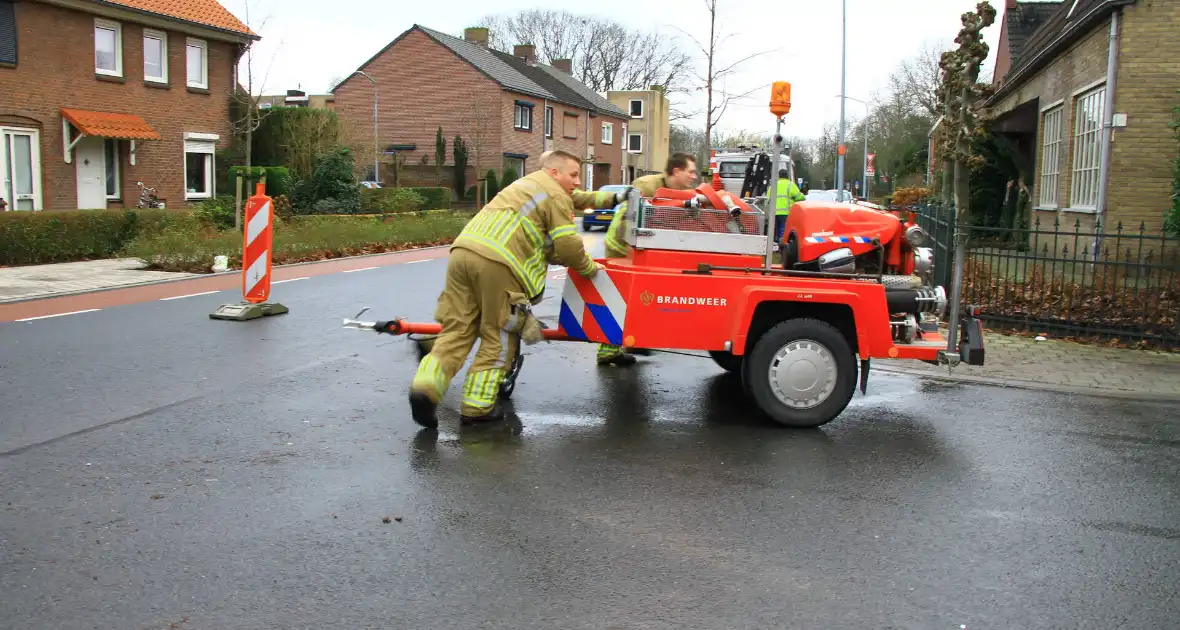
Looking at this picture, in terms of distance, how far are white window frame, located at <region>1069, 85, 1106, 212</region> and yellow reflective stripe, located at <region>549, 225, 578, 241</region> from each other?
481 inches

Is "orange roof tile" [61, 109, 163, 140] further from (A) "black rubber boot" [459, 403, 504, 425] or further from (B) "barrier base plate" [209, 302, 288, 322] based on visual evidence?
(A) "black rubber boot" [459, 403, 504, 425]

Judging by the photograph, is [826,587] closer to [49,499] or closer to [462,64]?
[49,499]

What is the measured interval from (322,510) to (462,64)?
45066mm

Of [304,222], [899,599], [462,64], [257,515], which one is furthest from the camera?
[462,64]

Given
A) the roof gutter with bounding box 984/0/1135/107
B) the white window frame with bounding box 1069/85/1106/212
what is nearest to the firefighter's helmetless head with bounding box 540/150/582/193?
the roof gutter with bounding box 984/0/1135/107

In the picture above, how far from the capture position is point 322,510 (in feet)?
15.4

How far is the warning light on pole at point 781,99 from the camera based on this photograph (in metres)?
6.06

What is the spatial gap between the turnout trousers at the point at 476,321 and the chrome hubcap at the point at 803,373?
5.54 feet

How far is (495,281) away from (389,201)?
25840 mm

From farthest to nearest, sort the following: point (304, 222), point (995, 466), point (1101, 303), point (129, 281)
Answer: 1. point (304, 222)
2. point (129, 281)
3. point (1101, 303)
4. point (995, 466)

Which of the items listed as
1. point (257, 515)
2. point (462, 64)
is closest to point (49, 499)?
point (257, 515)

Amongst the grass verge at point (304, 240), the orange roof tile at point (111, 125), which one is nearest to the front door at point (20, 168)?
the orange roof tile at point (111, 125)

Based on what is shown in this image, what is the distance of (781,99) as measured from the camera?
20.0 feet

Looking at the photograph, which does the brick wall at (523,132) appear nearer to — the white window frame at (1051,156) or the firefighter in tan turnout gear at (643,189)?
the white window frame at (1051,156)
